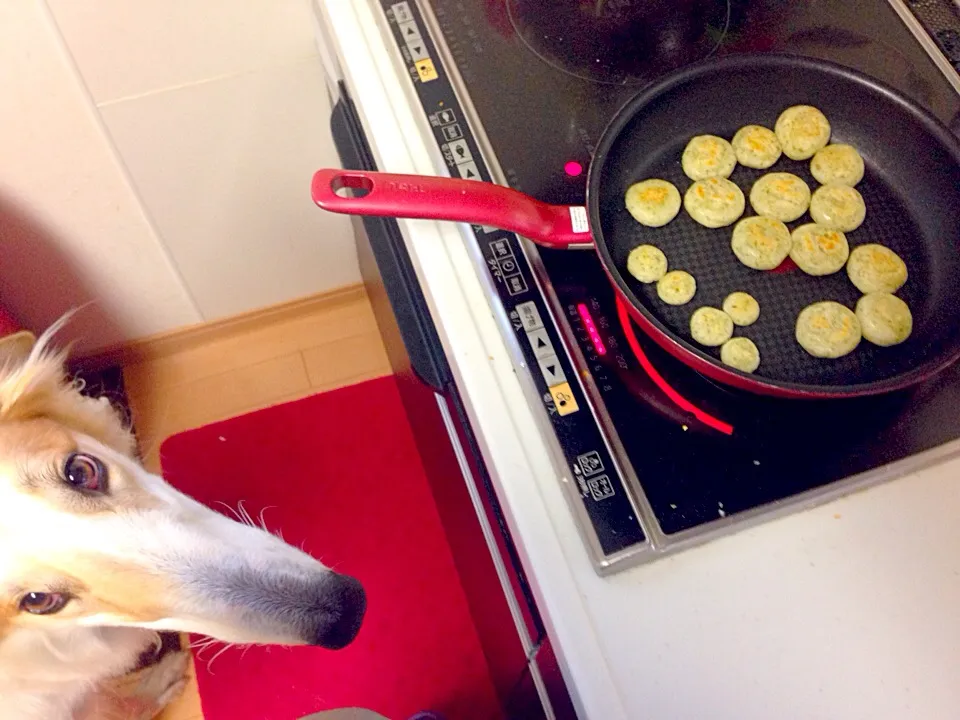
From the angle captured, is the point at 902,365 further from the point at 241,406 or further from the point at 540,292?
the point at 241,406

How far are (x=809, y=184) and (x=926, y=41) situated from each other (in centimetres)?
23

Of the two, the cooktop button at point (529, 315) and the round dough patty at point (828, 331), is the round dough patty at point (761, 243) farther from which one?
the cooktop button at point (529, 315)

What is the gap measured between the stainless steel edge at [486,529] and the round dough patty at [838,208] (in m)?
0.39

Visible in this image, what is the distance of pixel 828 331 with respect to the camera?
1.88ft

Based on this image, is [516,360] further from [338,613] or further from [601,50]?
[338,613]

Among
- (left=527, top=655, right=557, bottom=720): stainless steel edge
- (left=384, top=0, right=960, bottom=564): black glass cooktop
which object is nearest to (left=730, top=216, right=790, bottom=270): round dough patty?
(left=384, top=0, right=960, bottom=564): black glass cooktop

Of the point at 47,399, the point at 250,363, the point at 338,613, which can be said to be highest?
the point at 250,363

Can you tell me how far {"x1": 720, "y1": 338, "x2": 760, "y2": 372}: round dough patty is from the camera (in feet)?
1.87

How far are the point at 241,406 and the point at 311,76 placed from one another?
740 millimetres

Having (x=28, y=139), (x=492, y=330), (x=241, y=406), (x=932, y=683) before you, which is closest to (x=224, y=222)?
(x=28, y=139)

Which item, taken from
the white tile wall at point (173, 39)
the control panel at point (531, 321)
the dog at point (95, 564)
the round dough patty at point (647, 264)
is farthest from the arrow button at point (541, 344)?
the white tile wall at point (173, 39)

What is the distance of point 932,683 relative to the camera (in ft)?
1.60

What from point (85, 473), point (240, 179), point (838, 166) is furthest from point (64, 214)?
point (838, 166)

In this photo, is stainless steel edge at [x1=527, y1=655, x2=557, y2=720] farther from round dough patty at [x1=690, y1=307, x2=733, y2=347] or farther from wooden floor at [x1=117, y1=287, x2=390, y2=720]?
wooden floor at [x1=117, y1=287, x2=390, y2=720]
